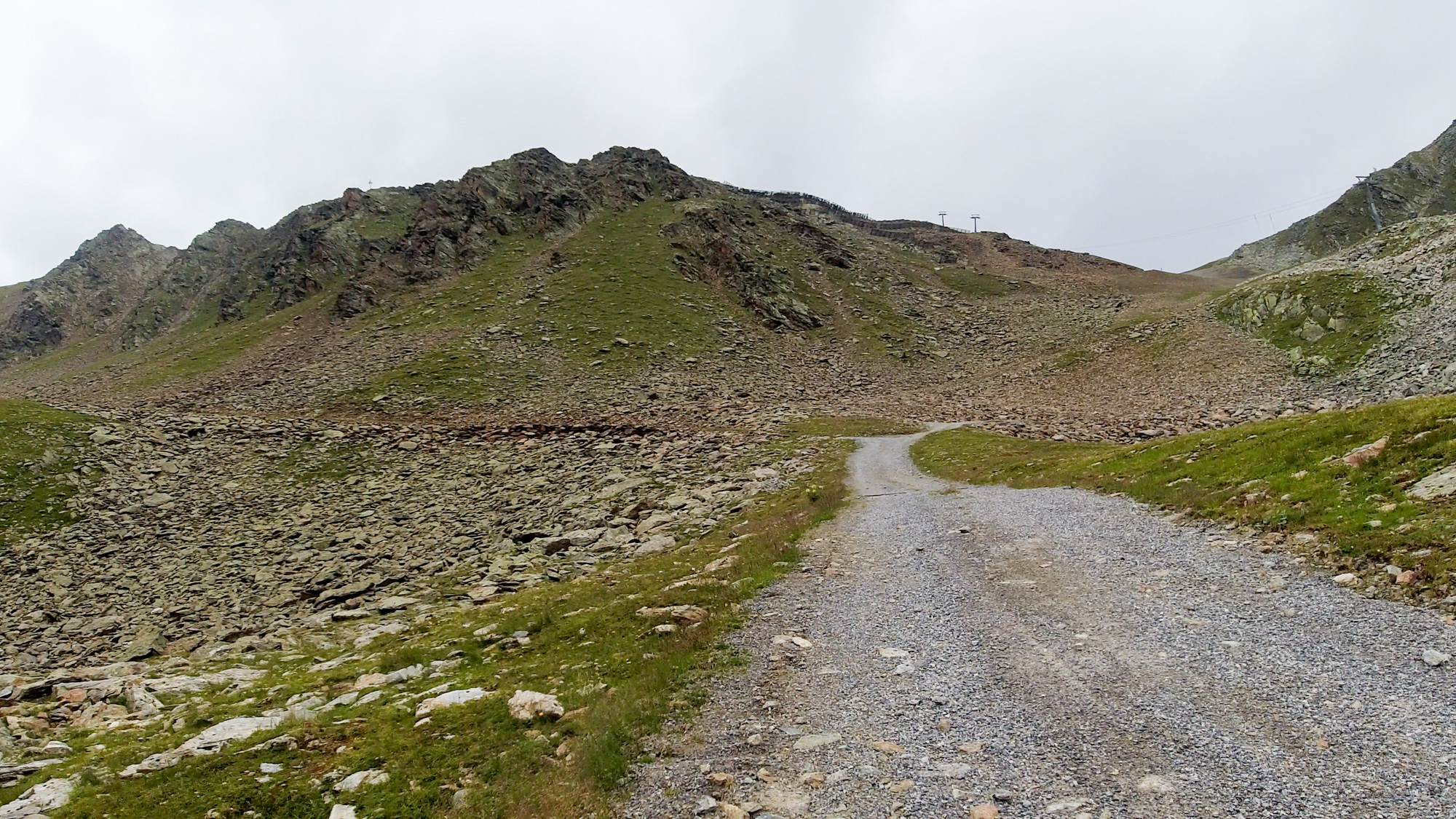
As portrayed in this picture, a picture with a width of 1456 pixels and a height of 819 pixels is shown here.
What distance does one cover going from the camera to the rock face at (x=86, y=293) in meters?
131

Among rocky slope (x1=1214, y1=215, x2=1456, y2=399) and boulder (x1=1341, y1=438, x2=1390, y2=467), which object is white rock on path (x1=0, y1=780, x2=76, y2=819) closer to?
boulder (x1=1341, y1=438, x2=1390, y2=467)

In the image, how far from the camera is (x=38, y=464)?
114 ft

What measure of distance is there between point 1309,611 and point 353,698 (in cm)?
1549

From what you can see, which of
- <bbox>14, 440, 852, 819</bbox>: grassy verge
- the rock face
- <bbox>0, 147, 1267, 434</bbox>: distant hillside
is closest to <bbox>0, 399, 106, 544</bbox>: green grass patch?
<bbox>0, 147, 1267, 434</bbox>: distant hillside

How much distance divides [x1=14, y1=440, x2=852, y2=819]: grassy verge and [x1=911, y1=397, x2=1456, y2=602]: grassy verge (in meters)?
10.7

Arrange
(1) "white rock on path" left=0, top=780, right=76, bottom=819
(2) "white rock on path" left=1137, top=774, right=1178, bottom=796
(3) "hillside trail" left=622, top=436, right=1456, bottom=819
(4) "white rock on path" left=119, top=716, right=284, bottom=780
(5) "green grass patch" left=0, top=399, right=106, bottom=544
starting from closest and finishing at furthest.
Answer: (2) "white rock on path" left=1137, top=774, right=1178, bottom=796 → (3) "hillside trail" left=622, top=436, right=1456, bottom=819 → (1) "white rock on path" left=0, top=780, right=76, bottom=819 → (4) "white rock on path" left=119, top=716, right=284, bottom=780 → (5) "green grass patch" left=0, top=399, right=106, bottom=544

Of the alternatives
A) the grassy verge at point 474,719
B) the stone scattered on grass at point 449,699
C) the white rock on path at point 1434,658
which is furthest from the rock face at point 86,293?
the white rock on path at point 1434,658

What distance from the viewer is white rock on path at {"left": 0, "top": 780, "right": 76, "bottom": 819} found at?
24.0 feet

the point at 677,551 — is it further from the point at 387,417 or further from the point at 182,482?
the point at 387,417

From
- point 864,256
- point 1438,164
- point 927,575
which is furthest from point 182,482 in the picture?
point 1438,164

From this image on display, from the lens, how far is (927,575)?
14.3 m

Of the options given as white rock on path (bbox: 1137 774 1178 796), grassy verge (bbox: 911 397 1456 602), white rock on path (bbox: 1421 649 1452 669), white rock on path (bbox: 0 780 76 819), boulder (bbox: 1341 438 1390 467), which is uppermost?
boulder (bbox: 1341 438 1390 467)

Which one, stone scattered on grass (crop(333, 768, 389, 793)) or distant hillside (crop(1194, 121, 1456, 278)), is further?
distant hillside (crop(1194, 121, 1456, 278))

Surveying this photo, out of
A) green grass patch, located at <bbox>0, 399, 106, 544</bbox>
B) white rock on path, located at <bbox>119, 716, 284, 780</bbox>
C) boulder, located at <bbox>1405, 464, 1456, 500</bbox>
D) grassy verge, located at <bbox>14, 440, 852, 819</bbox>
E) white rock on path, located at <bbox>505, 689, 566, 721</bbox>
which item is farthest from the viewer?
green grass patch, located at <bbox>0, 399, 106, 544</bbox>
